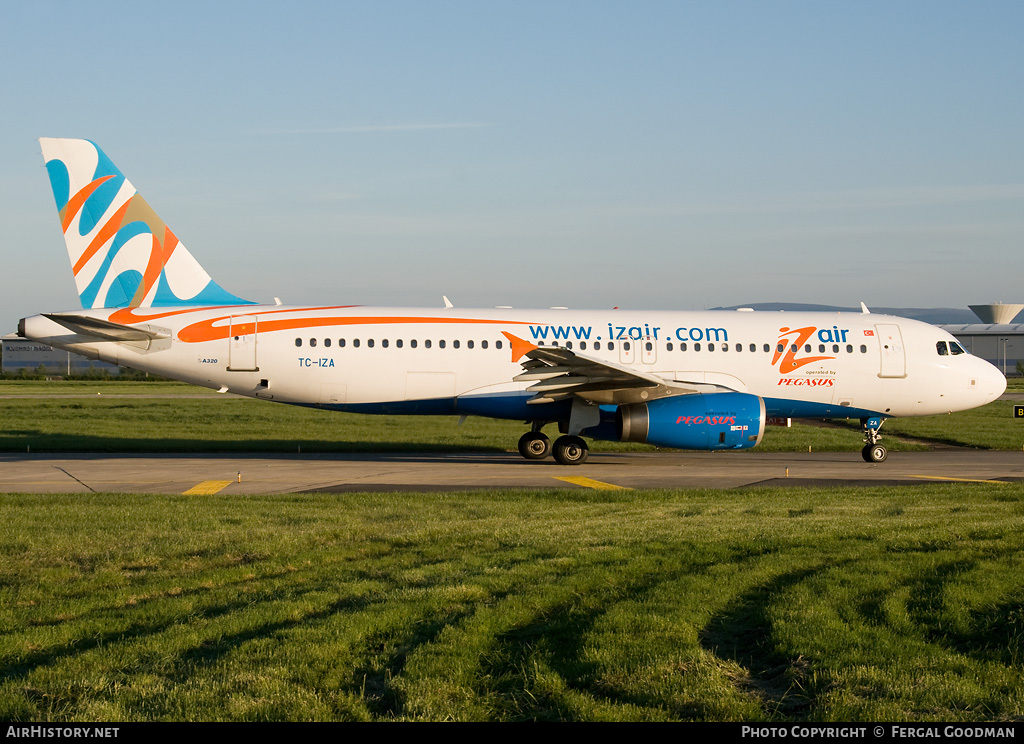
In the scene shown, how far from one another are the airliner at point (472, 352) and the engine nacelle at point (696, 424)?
3 centimetres

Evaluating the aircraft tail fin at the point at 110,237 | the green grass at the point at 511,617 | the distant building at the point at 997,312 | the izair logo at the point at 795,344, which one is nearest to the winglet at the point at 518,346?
the izair logo at the point at 795,344

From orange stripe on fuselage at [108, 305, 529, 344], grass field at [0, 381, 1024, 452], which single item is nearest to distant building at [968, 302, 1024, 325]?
grass field at [0, 381, 1024, 452]

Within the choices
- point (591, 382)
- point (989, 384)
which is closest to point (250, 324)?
point (591, 382)

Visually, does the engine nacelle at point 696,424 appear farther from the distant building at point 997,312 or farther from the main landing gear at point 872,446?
the distant building at point 997,312

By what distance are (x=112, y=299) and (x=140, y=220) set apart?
1.96 meters

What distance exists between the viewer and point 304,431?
103 ft

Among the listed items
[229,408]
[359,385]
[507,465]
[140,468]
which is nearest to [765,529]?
[507,465]

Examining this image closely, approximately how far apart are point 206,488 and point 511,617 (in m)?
11.6

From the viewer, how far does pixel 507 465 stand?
22.1 metres

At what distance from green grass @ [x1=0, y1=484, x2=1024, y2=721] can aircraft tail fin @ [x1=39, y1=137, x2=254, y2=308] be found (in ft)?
34.0

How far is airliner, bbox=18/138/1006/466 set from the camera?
20953 millimetres

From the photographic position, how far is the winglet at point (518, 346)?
22.3m

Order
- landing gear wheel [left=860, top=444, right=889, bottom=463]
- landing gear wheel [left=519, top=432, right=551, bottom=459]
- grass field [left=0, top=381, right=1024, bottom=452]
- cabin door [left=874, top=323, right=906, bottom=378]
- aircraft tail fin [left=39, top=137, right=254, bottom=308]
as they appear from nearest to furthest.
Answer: aircraft tail fin [left=39, top=137, right=254, bottom=308], landing gear wheel [left=860, top=444, right=889, bottom=463], landing gear wheel [left=519, top=432, right=551, bottom=459], cabin door [left=874, top=323, right=906, bottom=378], grass field [left=0, top=381, right=1024, bottom=452]

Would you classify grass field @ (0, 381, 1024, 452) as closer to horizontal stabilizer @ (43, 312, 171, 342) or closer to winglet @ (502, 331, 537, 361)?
winglet @ (502, 331, 537, 361)
